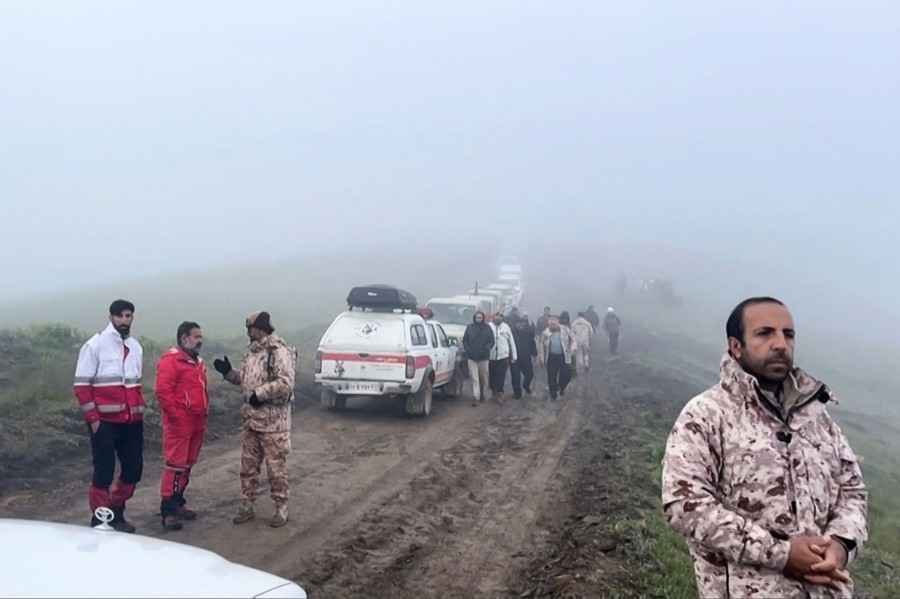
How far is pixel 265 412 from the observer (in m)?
7.77

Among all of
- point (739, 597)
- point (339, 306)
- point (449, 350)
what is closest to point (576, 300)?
point (339, 306)

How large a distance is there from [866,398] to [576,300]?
20.8 meters

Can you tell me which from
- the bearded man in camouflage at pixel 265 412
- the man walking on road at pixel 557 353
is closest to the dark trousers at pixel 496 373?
the man walking on road at pixel 557 353

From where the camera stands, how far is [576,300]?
2067 inches

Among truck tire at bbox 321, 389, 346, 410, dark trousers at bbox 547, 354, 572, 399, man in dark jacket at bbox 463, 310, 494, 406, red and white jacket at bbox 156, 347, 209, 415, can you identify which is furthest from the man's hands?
dark trousers at bbox 547, 354, 572, 399

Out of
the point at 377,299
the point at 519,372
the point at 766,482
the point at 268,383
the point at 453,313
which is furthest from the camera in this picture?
the point at 453,313

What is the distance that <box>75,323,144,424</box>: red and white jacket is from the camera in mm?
7059

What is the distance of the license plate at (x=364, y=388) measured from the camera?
14077 mm

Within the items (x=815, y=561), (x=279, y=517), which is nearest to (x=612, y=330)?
(x=279, y=517)

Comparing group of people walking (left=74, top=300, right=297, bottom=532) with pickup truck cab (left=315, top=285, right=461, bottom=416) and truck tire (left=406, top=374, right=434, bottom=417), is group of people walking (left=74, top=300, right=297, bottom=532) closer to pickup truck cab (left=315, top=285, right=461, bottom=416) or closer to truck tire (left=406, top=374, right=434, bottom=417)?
pickup truck cab (left=315, top=285, right=461, bottom=416)

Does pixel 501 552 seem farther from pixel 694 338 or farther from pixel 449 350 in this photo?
pixel 694 338

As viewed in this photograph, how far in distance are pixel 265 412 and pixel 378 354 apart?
645 cm

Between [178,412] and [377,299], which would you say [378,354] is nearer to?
[377,299]

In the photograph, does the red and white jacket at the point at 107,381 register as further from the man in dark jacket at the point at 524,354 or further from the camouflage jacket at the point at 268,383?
the man in dark jacket at the point at 524,354
